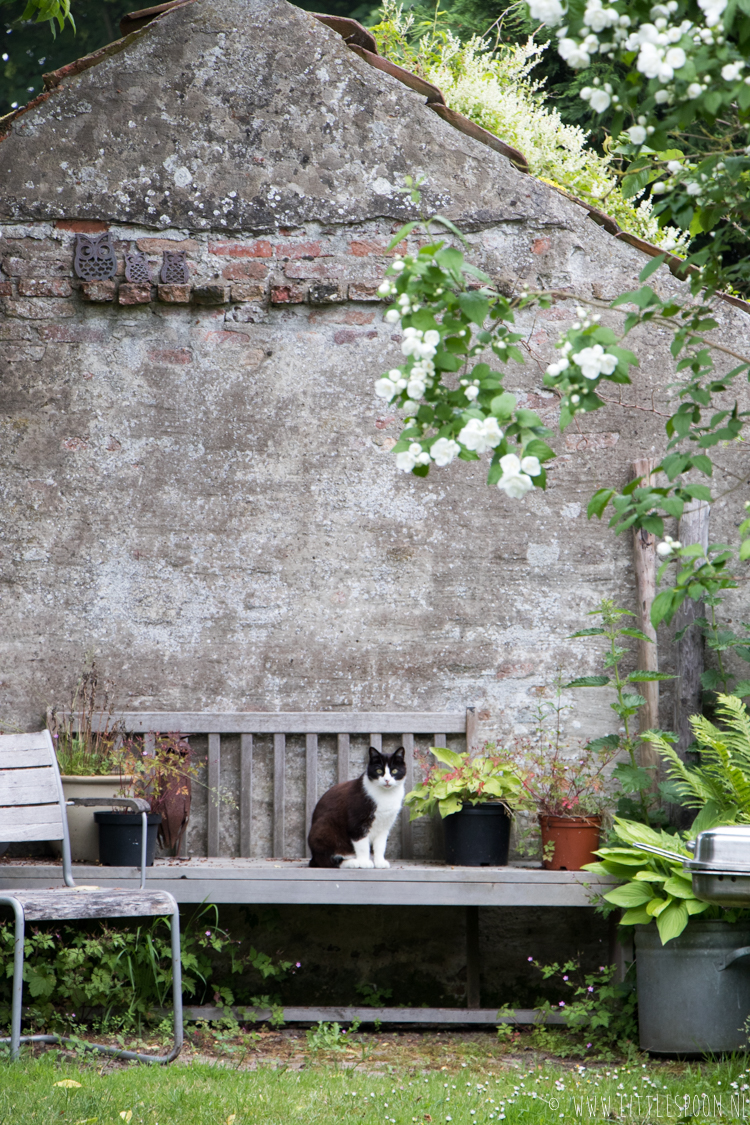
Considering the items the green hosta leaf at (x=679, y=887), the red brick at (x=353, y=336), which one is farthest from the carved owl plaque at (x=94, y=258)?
the green hosta leaf at (x=679, y=887)

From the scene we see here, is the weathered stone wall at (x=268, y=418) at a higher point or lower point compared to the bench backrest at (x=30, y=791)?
higher

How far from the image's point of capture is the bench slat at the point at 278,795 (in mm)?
4059

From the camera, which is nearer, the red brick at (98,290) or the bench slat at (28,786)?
the bench slat at (28,786)

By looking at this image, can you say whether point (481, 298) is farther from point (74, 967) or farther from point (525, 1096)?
point (74, 967)

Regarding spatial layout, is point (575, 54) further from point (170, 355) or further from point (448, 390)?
point (170, 355)

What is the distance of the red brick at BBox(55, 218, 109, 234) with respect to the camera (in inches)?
169


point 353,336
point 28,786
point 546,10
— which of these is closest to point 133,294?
point 353,336

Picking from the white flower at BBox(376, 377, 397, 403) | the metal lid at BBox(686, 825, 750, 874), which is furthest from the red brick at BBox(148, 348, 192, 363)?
the metal lid at BBox(686, 825, 750, 874)

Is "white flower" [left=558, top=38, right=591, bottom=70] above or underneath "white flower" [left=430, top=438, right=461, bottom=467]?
above

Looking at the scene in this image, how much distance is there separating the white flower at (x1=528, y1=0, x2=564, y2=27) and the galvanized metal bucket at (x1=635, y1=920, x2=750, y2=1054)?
9.18 feet

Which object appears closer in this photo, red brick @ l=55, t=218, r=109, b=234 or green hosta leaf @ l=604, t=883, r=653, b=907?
green hosta leaf @ l=604, t=883, r=653, b=907

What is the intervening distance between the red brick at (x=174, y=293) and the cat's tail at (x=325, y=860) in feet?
7.94

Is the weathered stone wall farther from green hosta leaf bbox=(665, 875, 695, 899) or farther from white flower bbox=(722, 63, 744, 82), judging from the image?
white flower bbox=(722, 63, 744, 82)

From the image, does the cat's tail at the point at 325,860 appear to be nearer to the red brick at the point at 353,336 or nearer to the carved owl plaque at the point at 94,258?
the red brick at the point at 353,336
